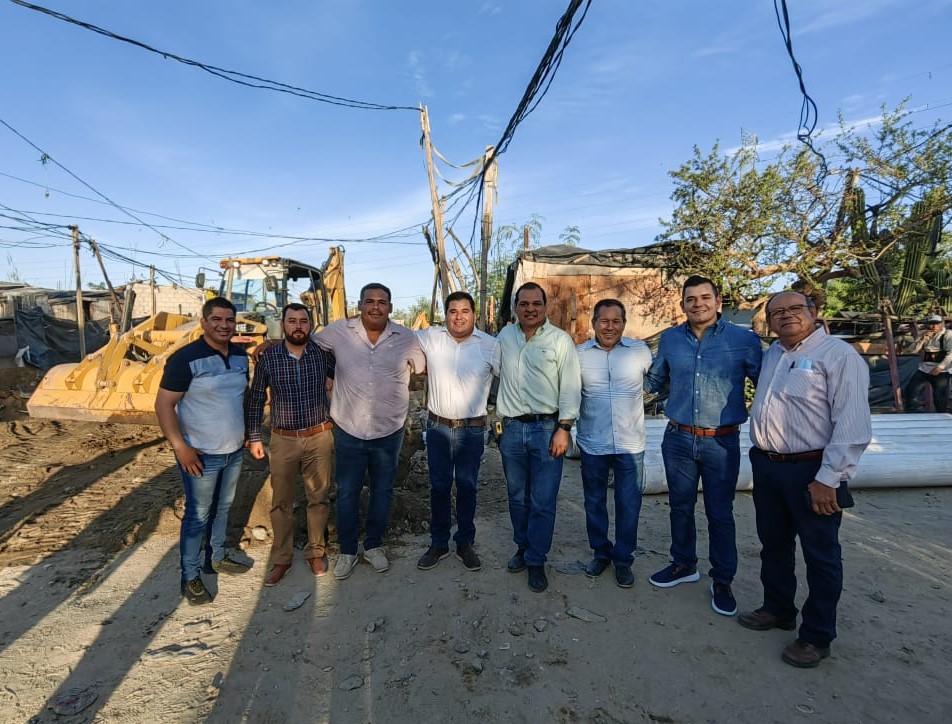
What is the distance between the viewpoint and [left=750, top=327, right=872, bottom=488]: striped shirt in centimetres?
225

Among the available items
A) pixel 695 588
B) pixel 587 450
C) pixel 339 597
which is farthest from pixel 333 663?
pixel 695 588

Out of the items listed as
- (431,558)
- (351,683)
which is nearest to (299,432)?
(431,558)

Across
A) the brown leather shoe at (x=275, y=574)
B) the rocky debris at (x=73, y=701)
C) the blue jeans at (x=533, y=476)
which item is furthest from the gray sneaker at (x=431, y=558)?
the rocky debris at (x=73, y=701)

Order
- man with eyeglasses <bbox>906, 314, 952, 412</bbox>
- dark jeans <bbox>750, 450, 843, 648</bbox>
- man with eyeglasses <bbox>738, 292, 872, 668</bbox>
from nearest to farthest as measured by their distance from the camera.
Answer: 1. man with eyeglasses <bbox>738, 292, 872, 668</bbox>
2. dark jeans <bbox>750, 450, 843, 648</bbox>
3. man with eyeglasses <bbox>906, 314, 952, 412</bbox>

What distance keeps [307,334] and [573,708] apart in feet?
8.67

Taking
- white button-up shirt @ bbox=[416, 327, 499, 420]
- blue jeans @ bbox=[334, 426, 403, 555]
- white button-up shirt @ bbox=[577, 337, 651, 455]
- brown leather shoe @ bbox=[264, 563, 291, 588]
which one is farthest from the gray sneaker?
white button-up shirt @ bbox=[577, 337, 651, 455]

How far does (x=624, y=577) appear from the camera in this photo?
3203mm

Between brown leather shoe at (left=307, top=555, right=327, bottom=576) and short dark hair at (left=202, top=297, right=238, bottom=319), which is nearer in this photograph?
short dark hair at (left=202, top=297, right=238, bottom=319)

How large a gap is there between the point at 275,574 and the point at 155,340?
6.58 meters

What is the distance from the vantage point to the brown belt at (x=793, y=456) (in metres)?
2.40

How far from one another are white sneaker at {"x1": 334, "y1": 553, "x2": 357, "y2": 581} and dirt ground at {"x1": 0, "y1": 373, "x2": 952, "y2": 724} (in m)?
0.05

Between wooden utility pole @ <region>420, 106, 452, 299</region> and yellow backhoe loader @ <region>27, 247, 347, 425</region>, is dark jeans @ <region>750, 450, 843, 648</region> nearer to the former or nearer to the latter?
yellow backhoe loader @ <region>27, 247, 347, 425</region>

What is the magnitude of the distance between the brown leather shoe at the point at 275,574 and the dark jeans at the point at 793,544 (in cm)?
311

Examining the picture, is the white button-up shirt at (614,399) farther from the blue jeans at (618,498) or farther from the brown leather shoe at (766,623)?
the brown leather shoe at (766,623)
